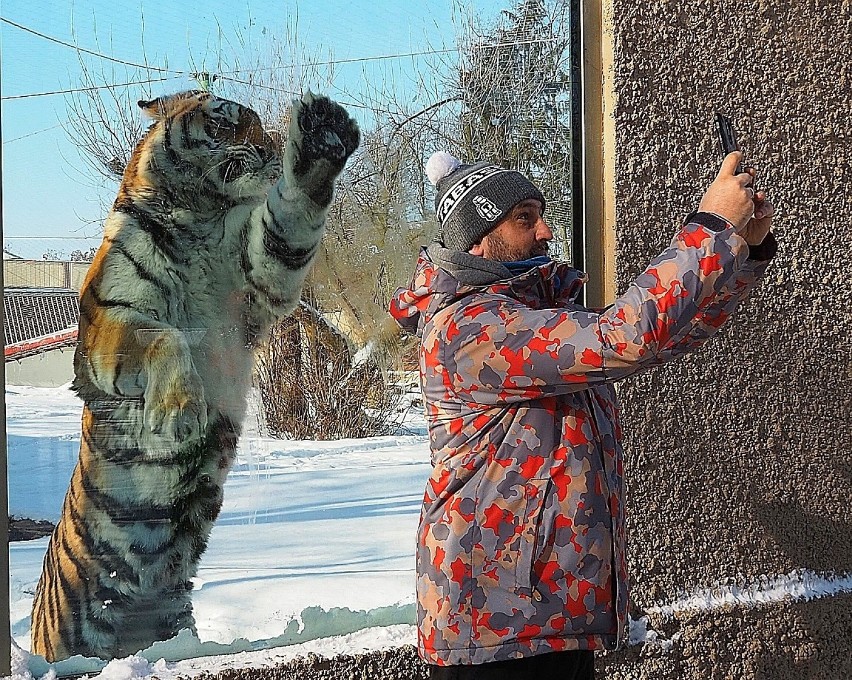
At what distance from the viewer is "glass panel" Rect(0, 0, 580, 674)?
9.20ft

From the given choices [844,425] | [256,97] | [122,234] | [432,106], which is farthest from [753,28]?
[122,234]

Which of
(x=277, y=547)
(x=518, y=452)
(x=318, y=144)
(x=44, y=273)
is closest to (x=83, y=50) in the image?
(x=44, y=273)

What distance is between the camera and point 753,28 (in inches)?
150

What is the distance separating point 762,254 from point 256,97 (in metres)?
1.60

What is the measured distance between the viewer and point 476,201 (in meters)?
2.28

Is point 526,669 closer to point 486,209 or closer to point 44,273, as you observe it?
point 486,209

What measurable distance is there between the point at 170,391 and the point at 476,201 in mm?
1169

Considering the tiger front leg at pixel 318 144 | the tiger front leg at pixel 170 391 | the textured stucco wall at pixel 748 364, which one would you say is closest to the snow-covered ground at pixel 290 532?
the tiger front leg at pixel 170 391

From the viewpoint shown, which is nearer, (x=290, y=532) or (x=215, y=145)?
(x=215, y=145)

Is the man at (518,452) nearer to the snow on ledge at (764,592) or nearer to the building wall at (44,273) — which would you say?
the building wall at (44,273)

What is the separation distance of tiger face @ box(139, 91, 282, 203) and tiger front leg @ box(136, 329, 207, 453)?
45cm

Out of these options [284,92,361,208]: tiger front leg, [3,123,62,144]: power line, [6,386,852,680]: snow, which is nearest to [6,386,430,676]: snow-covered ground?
[6,386,852,680]: snow

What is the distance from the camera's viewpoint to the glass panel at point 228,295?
2803 millimetres

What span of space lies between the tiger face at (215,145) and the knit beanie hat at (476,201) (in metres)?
0.92
